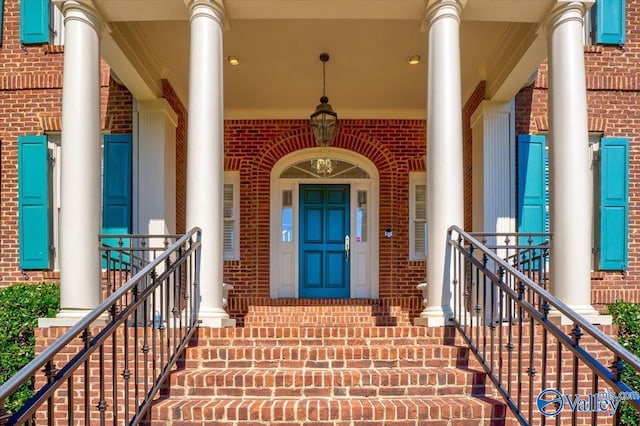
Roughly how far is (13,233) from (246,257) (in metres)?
3.32

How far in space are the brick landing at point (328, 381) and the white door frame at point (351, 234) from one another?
4202 mm

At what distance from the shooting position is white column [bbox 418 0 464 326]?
4.60 m

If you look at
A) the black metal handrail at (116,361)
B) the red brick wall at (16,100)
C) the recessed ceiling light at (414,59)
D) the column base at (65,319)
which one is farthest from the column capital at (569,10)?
the red brick wall at (16,100)

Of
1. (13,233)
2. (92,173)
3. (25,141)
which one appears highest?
(25,141)

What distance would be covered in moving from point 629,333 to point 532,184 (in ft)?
7.01

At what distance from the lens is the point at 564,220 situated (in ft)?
15.5

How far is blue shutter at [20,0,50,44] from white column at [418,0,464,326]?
550cm

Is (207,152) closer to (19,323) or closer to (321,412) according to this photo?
(321,412)

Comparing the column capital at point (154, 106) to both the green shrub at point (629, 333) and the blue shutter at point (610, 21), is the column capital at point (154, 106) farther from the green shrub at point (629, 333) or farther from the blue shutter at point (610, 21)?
the green shrub at point (629, 333)

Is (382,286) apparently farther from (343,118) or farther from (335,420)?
(335,420)

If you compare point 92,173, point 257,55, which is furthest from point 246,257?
point 92,173

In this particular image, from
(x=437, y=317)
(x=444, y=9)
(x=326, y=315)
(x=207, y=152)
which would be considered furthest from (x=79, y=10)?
(x=326, y=315)

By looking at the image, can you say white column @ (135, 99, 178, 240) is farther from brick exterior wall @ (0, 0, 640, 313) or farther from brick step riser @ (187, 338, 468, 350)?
brick step riser @ (187, 338, 468, 350)

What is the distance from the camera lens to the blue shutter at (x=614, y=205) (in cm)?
716
